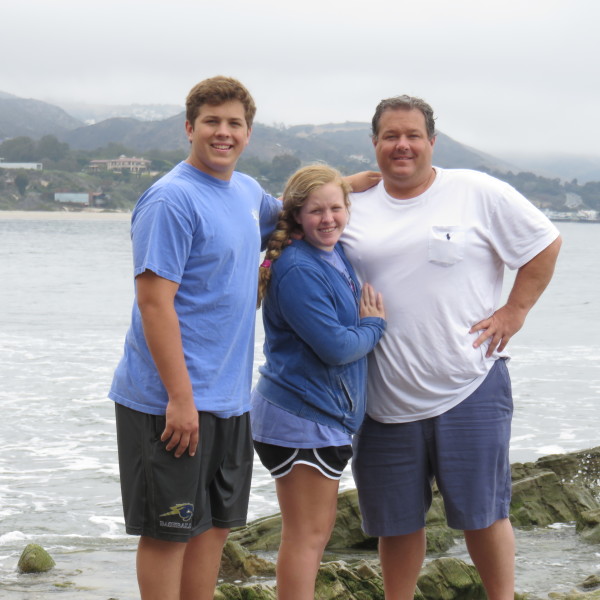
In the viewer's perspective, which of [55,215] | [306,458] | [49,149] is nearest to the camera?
[306,458]

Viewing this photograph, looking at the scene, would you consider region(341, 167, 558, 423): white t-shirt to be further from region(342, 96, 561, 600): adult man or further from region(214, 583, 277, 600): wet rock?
region(214, 583, 277, 600): wet rock

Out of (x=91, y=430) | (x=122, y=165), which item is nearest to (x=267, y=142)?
(x=122, y=165)

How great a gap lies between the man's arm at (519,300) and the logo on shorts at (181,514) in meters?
1.14

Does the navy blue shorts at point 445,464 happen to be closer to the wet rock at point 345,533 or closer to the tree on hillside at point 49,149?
the wet rock at point 345,533

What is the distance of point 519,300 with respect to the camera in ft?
11.1

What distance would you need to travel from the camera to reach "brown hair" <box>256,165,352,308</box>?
3.09 metres

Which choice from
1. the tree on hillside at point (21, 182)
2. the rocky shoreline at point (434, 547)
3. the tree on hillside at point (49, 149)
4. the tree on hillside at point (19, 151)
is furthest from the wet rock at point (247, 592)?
the tree on hillside at point (19, 151)

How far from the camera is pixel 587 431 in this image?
10.1 m

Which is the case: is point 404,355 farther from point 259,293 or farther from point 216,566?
point 216,566

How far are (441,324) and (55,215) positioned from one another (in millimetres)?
93282

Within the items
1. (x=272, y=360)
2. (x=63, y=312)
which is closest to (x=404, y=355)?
(x=272, y=360)

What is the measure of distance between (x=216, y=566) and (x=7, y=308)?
780 inches

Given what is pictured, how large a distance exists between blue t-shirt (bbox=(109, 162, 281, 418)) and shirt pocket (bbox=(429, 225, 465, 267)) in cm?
63

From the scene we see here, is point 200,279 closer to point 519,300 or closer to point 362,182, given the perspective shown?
point 362,182
